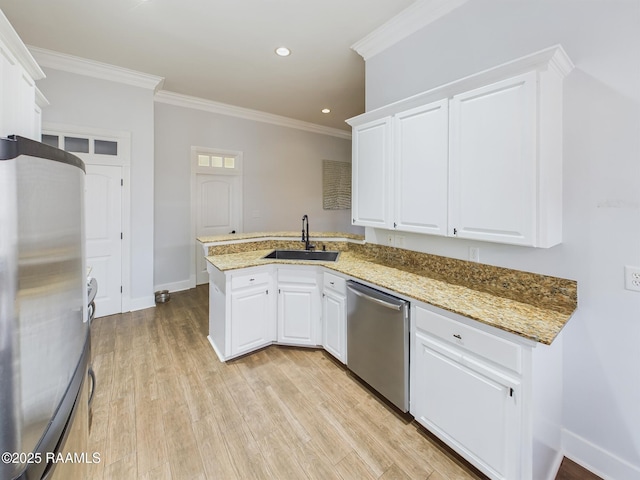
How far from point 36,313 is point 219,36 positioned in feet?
10.1

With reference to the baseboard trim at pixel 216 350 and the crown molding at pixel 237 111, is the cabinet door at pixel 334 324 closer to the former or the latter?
the baseboard trim at pixel 216 350

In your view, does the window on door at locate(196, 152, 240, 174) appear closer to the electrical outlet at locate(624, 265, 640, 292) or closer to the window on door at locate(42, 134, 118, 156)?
the window on door at locate(42, 134, 118, 156)

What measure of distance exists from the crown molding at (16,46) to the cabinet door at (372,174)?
2.21 m

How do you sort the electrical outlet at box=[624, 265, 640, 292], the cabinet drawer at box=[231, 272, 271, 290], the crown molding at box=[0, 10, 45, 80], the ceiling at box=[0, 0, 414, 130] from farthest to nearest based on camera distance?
1. the cabinet drawer at box=[231, 272, 271, 290]
2. the ceiling at box=[0, 0, 414, 130]
3. the electrical outlet at box=[624, 265, 640, 292]
4. the crown molding at box=[0, 10, 45, 80]

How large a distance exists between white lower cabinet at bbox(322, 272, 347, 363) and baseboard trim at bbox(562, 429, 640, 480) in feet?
4.87

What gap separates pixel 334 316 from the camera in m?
2.50

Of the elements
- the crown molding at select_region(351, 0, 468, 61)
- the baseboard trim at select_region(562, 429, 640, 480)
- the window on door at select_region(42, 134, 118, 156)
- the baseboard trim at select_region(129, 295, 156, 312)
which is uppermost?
the crown molding at select_region(351, 0, 468, 61)

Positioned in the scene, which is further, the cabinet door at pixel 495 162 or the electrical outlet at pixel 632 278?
the cabinet door at pixel 495 162

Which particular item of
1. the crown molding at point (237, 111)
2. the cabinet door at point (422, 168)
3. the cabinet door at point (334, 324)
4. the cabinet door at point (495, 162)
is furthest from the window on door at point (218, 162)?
the cabinet door at point (495, 162)

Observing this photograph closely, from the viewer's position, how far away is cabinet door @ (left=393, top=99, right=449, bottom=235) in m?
1.99

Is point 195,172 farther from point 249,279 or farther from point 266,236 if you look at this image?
point 249,279

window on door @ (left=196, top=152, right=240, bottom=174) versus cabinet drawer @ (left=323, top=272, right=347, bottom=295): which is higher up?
window on door @ (left=196, top=152, right=240, bottom=174)

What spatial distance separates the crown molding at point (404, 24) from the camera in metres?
2.20

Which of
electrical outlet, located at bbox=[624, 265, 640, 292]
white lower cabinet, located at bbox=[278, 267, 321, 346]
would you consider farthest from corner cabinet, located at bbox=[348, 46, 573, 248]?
white lower cabinet, located at bbox=[278, 267, 321, 346]
